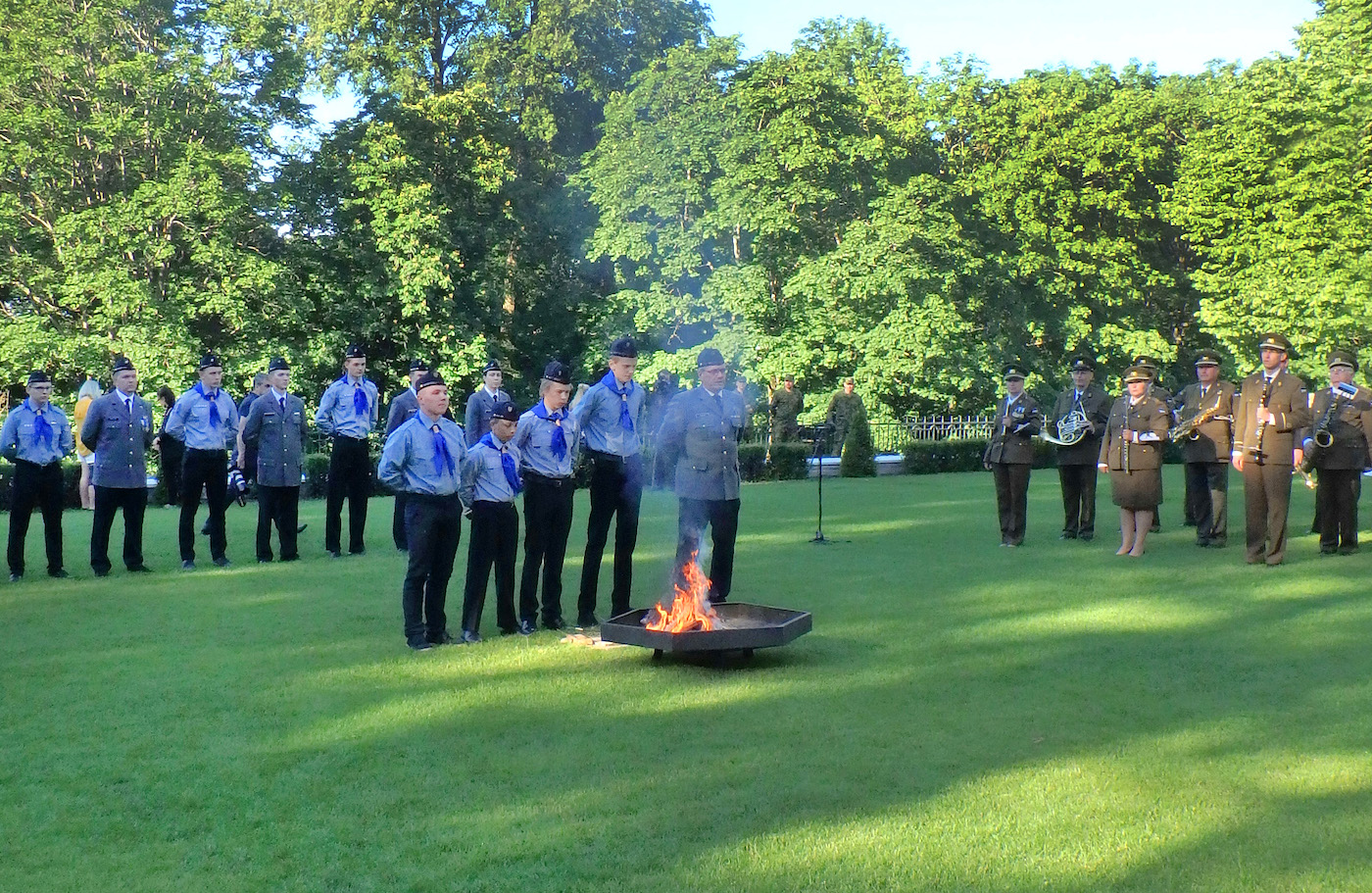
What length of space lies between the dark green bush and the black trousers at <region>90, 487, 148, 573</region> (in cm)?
1841

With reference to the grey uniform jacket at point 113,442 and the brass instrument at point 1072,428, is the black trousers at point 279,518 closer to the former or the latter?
the grey uniform jacket at point 113,442

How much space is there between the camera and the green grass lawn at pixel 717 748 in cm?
536

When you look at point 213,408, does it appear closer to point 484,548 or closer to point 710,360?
point 484,548

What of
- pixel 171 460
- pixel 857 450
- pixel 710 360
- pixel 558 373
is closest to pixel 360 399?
pixel 558 373

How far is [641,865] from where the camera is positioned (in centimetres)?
531

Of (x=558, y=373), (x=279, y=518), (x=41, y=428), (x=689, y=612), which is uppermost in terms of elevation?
(x=558, y=373)

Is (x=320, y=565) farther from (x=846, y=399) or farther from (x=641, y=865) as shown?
(x=846, y=399)

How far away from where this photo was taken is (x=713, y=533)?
37.0 feet

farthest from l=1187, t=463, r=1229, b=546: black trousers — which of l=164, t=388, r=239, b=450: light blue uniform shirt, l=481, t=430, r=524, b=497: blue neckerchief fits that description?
l=164, t=388, r=239, b=450: light blue uniform shirt

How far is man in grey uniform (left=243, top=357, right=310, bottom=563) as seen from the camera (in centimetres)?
1531

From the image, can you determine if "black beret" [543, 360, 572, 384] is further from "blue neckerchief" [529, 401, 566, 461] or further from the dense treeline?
the dense treeline

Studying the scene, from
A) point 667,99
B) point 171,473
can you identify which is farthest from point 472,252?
point 171,473

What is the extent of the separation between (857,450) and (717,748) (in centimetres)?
2406

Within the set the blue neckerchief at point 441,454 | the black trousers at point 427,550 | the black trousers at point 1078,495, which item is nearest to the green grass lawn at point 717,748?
the black trousers at point 427,550
